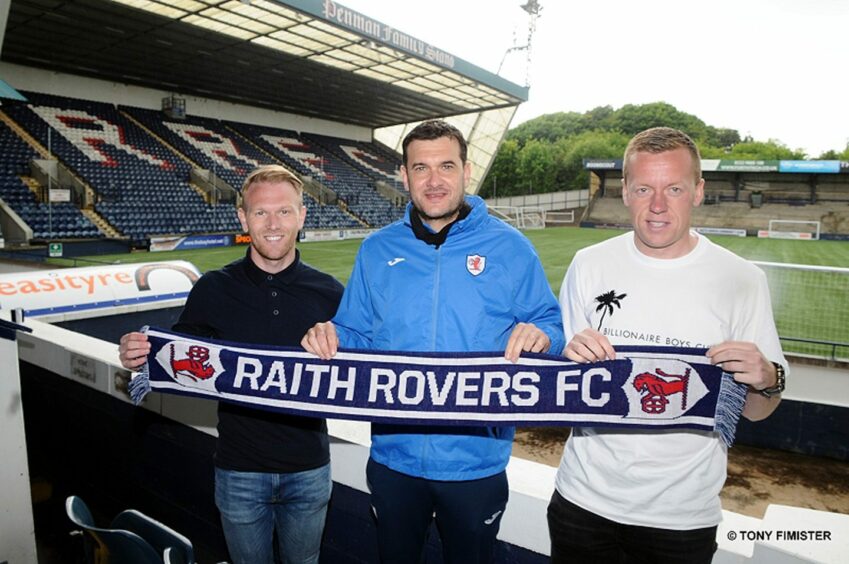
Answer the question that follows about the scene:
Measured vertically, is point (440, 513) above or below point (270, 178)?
below

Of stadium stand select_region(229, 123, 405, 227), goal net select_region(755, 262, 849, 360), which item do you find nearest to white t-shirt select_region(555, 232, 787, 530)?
goal net select_region(755, 262, 849, 360)

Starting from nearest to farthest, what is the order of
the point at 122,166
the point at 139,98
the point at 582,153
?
1. the point at 122,166
2. the point at 139,98
3. the point at 582,153

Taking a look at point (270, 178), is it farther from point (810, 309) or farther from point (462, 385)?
point (810, 309)

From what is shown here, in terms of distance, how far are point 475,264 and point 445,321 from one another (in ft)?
0.78

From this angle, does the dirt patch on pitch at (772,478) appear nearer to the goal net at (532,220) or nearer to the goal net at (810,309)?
the goal net at (810,309)

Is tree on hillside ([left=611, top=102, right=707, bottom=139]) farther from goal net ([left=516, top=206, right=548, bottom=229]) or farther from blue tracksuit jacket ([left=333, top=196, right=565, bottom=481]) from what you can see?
blue tracksuit jacket ([left=333, top=196, right=565, bottom=481])

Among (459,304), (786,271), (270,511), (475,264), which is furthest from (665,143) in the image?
(786,271)

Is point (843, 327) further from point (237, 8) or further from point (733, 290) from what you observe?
point (237, 8)

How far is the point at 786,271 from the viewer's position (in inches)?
575

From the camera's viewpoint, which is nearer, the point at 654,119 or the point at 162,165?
the point at 162,165

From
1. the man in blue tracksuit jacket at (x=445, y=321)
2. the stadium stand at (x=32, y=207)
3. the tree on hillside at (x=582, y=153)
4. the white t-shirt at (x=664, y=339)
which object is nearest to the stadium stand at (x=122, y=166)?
the stadium stand at (x=32, y=207)

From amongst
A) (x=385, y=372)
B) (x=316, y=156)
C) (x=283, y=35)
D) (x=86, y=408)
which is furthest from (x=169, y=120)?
(x=385, y=372)

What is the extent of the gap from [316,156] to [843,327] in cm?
3209

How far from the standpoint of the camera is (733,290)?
176 centimetres
